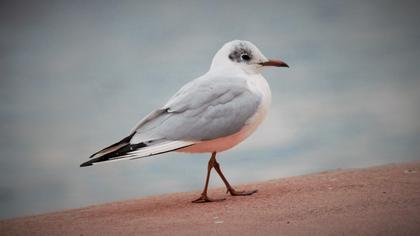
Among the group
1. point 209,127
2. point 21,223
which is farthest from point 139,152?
point 21,223

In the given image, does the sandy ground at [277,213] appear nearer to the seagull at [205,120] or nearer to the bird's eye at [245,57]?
the seagull at [205,120]

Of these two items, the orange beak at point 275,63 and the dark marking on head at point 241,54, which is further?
the orange beak at point 275,63

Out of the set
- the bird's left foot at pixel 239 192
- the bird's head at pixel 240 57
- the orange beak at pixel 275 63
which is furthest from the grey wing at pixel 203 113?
the bird's left foot at pixel 239 192

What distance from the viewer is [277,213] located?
584 centimetres

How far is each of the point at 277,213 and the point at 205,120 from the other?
143 cm

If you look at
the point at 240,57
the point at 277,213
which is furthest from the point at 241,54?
the point at 277,213

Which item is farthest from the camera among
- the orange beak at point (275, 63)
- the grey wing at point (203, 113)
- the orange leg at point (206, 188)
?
the orange beak at point (275, 63)

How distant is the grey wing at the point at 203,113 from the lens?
21.6 feet

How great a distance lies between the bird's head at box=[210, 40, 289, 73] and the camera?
7410mm

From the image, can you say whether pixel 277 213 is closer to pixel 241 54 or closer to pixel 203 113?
pixel 203 113

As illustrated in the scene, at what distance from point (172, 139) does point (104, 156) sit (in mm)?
761

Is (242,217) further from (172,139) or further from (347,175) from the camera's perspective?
(347,175)

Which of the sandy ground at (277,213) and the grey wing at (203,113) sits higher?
the grey wing at (203,113)

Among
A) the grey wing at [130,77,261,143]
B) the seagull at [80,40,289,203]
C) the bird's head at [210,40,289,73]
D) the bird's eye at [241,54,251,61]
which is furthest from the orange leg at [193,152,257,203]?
the bird's eye at [241,54,251,61]
